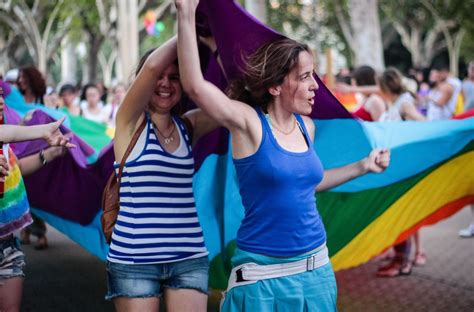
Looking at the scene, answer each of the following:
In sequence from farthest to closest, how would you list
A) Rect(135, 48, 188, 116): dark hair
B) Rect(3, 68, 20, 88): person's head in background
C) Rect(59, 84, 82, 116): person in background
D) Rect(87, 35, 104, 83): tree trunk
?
1. Rect(87, 35, 104, 83): tree trunk
2. Rect(59, 84, 82, 116): person in background
3. Rect(3, 68, 20, 88): person's head in background
4. Rect(135, 48, 188, 116): dark hair

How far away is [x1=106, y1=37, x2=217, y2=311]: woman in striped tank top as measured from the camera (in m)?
3.37

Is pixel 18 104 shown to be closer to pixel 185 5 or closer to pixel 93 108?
pixel 185 5

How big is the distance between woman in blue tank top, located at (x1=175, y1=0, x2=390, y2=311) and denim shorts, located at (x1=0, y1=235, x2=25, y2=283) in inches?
48.5

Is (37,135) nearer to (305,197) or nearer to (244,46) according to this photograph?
(244,46)

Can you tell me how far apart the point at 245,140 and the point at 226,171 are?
1317 mm

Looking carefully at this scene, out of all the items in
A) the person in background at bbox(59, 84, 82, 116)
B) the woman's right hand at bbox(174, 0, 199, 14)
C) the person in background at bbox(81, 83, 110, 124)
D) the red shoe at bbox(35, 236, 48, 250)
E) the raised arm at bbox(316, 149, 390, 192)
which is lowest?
the red shoe at bbox(35, 236, 48, 250)

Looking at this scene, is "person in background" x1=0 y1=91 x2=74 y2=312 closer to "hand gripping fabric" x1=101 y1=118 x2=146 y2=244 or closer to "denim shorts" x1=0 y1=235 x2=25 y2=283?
"denim shorts" x1=0 y1=235 x2=25 y2=283

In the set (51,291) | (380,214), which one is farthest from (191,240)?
(51,291)

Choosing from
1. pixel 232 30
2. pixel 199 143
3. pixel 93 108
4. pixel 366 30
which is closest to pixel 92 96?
pixel 93 108

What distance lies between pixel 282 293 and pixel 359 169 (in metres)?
0.76

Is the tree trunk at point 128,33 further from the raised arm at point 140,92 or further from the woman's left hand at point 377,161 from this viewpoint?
the woman's left hand at point 377,161

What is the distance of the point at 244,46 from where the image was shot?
3.53 metres

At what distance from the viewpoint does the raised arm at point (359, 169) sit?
3502 millimetres

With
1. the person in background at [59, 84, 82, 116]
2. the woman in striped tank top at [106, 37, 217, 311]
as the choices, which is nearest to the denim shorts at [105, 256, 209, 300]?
the woman in striped tank top at [106, 37, 217, 311]
